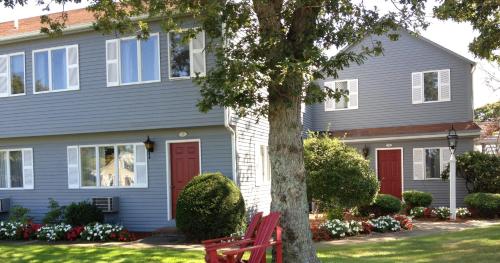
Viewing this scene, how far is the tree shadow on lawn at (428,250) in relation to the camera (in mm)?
9695

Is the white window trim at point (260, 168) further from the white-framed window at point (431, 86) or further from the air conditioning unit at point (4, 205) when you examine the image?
the air conditioning unit at point (4, 205)

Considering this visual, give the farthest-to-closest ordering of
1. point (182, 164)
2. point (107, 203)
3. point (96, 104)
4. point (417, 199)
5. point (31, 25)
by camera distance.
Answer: point (417, 199) < point (31, 25) < point (96, 104) < point (107, 203) < point (182, 164)

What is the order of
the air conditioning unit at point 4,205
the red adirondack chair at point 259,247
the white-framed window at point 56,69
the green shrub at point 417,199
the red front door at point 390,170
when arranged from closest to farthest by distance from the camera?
the red adirondack chair at point 259,247 < the white-framed window at point 56,69 < the air conditioning unit at point 4,205 < the green shrub at point 417,199 < the red front door at point 390,170

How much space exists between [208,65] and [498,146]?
1894 cm

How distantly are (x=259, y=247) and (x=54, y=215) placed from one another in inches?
390

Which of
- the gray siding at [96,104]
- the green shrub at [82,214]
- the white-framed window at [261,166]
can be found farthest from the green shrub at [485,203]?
the green shrub at [82,214]

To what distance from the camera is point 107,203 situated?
596 inches

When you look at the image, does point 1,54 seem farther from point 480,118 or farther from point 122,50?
point 480,118

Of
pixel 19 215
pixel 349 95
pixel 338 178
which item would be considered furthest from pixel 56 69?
pixel 349 95

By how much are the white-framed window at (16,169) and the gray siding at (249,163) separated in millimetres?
6923

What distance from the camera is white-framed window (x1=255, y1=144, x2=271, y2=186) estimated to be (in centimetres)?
1571

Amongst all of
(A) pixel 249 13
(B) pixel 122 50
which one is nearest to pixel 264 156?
(B) pixel 122 50

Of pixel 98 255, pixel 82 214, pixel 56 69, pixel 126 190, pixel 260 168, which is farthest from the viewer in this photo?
pixel 260 168

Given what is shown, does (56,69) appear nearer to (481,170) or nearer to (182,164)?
(182,164)
